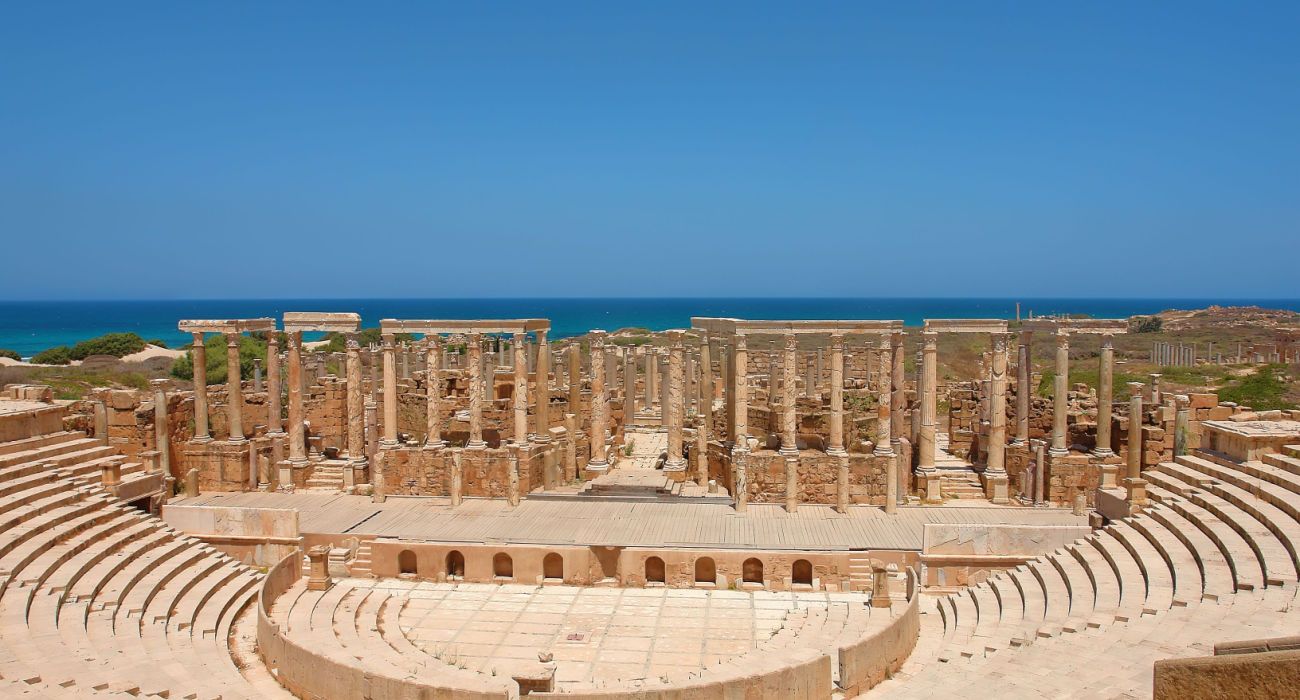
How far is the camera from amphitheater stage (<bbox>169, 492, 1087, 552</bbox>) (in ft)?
70.9

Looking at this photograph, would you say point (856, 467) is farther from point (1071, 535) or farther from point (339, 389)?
point (339, 389)

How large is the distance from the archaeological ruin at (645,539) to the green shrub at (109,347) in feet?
125

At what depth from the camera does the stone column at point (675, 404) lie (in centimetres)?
2708

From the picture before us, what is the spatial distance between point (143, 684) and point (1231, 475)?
18.5 meters

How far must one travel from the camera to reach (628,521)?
76.1 ft

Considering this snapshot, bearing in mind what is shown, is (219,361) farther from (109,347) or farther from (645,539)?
(645,539)

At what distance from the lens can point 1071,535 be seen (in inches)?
801

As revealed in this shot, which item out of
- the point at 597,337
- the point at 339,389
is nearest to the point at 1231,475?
the point at 597,337

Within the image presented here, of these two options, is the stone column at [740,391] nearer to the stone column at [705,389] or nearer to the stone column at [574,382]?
the stone column at [705,389]

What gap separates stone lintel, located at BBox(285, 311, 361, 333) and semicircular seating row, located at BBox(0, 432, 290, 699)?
18.8 feet

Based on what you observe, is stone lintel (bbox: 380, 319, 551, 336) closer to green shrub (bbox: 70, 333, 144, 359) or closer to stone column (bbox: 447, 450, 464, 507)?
stone column (bbox: 447, 450, 464, 507)

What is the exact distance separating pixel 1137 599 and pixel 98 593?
1702 cm

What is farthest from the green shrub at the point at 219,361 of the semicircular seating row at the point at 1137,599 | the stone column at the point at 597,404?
the semicircular seating row at the point at 1137,599

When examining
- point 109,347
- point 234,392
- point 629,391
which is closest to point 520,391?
point 234,392
